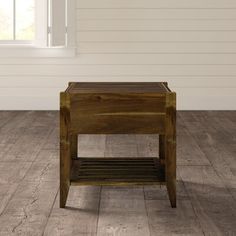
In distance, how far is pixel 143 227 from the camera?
2.73 m

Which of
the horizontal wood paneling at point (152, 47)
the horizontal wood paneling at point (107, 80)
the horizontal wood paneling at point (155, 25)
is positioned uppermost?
the horizontal wood paneling at point (155, 25)

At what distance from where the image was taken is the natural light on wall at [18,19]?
721 cm

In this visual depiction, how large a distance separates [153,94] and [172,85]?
13.3 feet

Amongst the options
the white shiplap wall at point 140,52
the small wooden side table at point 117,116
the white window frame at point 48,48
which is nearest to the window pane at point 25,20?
the white window frame at point 48,48

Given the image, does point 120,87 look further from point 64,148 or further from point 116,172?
point 64,148

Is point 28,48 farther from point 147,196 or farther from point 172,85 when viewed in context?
point 147,196

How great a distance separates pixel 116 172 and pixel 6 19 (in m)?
4.36

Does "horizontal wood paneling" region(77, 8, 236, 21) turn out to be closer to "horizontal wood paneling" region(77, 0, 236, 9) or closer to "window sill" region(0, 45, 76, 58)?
"horizontal wood paneling" region(77, 0, 236, 9)

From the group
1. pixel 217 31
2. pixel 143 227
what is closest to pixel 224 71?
pixel 217 31

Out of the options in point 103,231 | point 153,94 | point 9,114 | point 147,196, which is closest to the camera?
point 103,231

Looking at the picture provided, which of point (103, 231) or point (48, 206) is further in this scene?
point (48, 206)

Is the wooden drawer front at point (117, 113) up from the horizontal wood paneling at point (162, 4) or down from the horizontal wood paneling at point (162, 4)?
down

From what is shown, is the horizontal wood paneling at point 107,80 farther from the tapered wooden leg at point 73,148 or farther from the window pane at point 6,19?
the tapered wooden leg at point 73,148

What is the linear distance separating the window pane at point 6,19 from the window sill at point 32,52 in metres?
0.36
